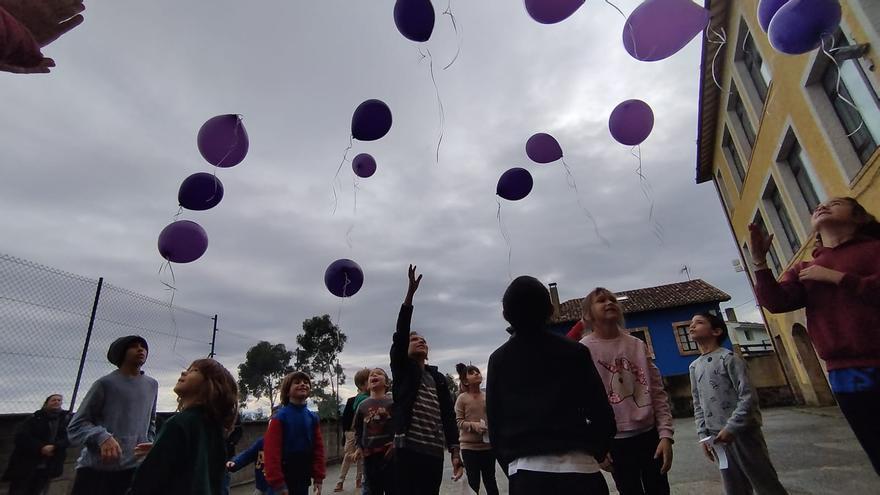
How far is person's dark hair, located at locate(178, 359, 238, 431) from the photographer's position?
204 cm

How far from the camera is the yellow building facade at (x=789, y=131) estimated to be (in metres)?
6.54

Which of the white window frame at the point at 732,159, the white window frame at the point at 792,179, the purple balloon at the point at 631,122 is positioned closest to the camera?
the purple balloon at the point at 631,122

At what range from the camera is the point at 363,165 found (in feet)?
19.0

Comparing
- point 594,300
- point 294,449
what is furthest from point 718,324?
point 294,449

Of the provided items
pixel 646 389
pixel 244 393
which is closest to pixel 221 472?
pixel 646 389

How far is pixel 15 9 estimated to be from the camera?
139 cm

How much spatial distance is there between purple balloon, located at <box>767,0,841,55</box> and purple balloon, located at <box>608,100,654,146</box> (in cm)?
157

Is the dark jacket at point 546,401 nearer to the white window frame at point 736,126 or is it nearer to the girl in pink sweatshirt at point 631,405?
the girl in pink sweatshirt at point 631,405

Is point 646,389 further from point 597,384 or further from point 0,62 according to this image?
point 0,62

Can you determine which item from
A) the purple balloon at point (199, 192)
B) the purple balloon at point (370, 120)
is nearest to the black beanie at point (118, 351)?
the purple balloon at point (199, 192)

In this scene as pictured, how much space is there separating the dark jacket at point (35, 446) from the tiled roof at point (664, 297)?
21.5 meters

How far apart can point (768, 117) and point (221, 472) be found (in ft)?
40.3

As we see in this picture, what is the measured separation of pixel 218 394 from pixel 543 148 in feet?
14.6

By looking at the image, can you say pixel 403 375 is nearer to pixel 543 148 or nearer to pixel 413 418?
pixel 413 418
